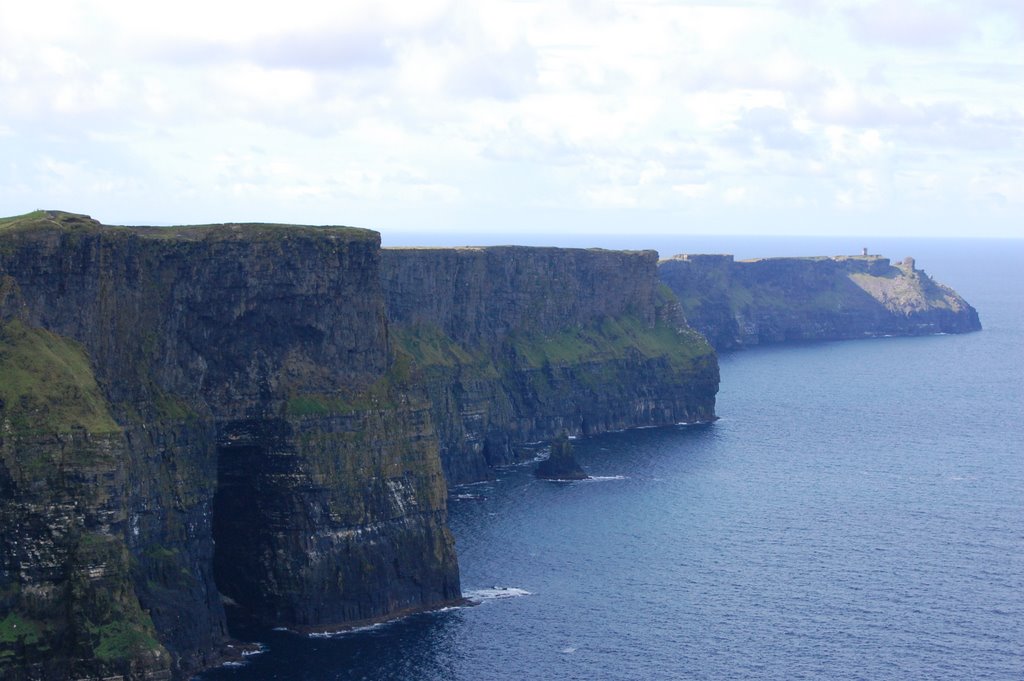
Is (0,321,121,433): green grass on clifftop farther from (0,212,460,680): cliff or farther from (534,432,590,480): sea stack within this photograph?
(534,432,590,480): sea stack

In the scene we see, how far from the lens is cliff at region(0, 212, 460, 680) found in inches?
4109

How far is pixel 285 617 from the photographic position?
416ft

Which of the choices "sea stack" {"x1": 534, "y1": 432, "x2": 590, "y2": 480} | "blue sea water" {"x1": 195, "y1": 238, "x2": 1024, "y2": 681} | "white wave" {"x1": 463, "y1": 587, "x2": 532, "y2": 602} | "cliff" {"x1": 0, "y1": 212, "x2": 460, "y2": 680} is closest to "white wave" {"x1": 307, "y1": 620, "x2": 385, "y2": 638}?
"blue sea water" {"x1": 195, "y1": 238, "x2": 1024, "y2": 681}

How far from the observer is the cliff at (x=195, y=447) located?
104 meters

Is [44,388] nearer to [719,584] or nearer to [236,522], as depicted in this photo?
[236,522]

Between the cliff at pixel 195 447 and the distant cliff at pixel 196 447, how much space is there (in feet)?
0.49

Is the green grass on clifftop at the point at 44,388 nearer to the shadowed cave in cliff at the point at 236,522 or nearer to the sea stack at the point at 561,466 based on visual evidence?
the shadowed cave in cliff at the point at 236,522

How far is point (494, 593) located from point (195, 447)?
30549 mm

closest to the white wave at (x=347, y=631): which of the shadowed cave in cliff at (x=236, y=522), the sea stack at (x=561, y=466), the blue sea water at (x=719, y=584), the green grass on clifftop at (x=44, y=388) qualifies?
the blue sea water at (x=719, y=584)

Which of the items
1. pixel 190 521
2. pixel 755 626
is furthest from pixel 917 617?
pixel 190 521

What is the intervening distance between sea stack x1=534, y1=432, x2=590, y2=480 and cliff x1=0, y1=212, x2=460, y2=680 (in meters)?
54.7

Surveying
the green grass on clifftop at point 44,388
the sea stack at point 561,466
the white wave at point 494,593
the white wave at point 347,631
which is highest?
the green grass on clifftop at point 44,388

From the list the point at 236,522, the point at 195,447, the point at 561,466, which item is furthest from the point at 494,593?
the point at 561,466

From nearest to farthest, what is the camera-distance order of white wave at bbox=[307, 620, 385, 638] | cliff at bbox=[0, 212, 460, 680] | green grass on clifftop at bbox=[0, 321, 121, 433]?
cliff at bbox=[0, 212, 460, 680] → green grass on clifftop at bbox=[0, 321, 121, 433] → white wave at bbox=[307, 620, 385, 638]
